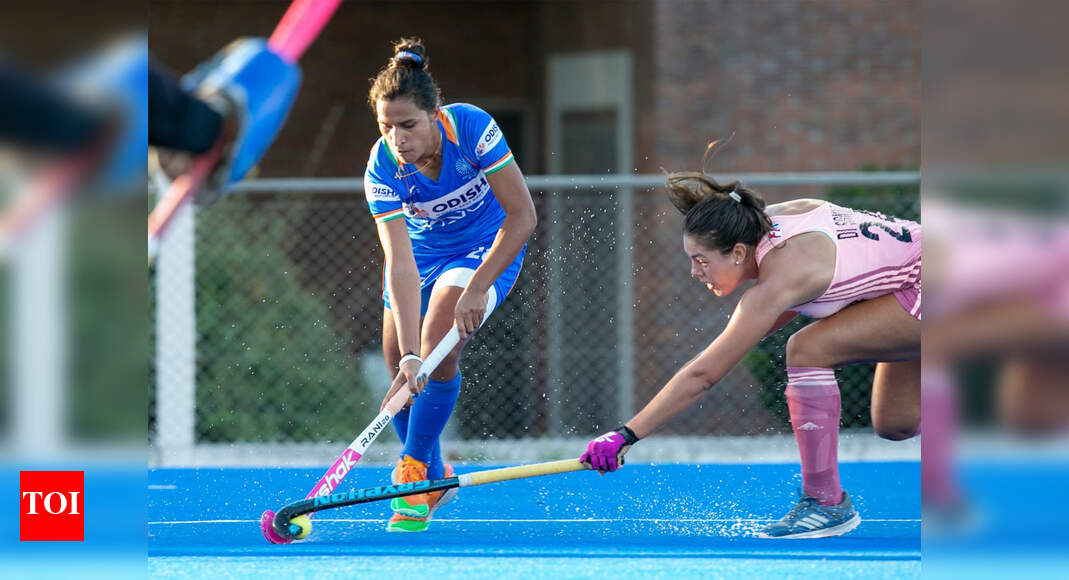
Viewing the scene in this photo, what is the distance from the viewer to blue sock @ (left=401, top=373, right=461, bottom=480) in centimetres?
360

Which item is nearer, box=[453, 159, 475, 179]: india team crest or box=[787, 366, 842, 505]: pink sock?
box=[787, 366, 842, 505]: pink sock

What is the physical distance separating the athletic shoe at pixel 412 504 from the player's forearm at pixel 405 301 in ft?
1.16

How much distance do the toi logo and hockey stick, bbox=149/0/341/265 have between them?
0.82 ft

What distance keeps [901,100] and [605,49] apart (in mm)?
1729

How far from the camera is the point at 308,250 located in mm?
5957

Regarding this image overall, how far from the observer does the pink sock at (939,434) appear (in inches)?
46.3

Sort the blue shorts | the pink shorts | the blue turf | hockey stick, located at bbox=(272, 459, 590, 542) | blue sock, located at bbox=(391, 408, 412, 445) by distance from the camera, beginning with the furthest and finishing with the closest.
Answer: blue sock, located at bbox=(391, 408, 412, 445), the blue shorts, the pink shorts, hockey stick, located at bbox=(272, 459, 590, 542), the blue turf

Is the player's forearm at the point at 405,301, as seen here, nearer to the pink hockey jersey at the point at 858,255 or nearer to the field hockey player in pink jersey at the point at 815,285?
the field hockey player in pink jersey at the point at 815,285

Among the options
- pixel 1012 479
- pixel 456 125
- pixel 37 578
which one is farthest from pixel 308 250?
pixel 1012 479

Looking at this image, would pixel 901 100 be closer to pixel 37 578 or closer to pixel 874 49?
pixel 874 49

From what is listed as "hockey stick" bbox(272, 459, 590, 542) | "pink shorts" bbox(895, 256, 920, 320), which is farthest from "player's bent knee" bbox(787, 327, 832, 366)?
"hockey stick" bbox(272, 459, 590, 542)

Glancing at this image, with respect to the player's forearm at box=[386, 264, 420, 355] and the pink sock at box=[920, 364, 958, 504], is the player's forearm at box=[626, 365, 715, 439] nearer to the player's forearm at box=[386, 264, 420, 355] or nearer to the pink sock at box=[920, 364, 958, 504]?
the player's forearm at box=[386, 264, 420, 355]

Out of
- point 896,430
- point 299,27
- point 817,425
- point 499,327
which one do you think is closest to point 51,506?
point 299,27

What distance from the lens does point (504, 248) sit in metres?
3.46
